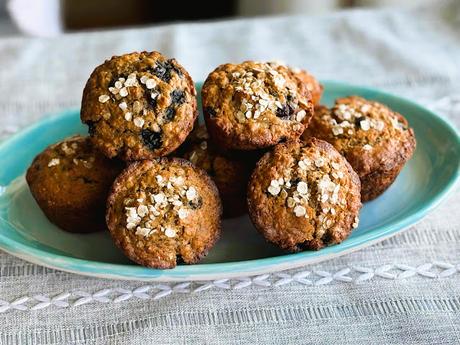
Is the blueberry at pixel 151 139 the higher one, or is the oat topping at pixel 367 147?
the blueberry at pixel 151 139

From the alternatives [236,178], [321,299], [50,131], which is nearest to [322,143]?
[236,178]

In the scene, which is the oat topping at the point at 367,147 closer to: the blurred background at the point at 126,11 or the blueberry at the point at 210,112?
the blueberry at the point at 210,112

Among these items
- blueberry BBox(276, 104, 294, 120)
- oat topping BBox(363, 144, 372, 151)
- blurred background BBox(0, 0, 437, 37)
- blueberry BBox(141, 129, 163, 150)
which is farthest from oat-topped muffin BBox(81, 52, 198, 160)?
blurred background BBox(0, 0, 437, 37)

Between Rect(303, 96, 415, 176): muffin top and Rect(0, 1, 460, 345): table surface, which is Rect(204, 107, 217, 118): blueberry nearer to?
Rect(303, 96, 415, 176): muffin top

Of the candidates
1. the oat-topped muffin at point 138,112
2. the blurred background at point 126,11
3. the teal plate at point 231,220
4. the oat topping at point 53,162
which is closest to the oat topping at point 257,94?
the oat-topped muffin at point 138,112

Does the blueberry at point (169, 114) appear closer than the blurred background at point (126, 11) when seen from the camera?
Yes

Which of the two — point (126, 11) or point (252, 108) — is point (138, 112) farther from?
point (126, 11)

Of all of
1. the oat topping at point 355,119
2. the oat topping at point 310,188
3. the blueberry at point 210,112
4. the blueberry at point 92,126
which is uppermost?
the blueberry at point 210,112
